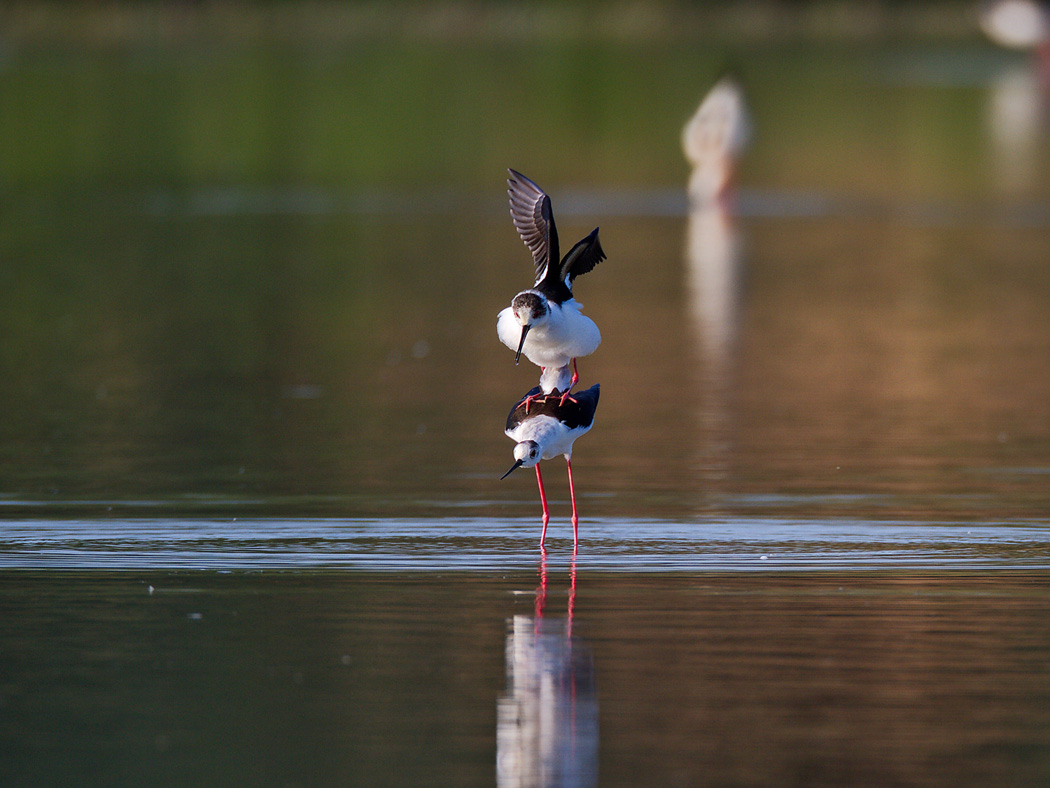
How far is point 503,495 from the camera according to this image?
11.9m

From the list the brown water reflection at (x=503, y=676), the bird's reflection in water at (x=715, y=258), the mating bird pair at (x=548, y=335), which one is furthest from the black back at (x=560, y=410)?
the bird's reflection in water at (x=715, y=258)

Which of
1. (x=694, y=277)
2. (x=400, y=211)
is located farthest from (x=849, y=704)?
(x=400, y=211)

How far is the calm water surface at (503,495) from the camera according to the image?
24.4 ft

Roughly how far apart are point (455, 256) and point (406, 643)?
1608 centimetres

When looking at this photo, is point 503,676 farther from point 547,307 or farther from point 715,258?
point 715,258

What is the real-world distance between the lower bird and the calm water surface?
434 mm

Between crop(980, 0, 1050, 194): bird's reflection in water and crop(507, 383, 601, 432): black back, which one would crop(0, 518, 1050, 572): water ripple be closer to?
crop(507, 383, 601, 432): black back

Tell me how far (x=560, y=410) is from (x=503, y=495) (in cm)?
171

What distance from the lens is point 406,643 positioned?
27.7 ft

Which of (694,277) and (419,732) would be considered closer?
(419,732)

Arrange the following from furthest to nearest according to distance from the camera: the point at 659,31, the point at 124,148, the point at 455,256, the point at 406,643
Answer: the point at 659,31 → the point at 124,148 → the point at 455,256 → the point at 406,643

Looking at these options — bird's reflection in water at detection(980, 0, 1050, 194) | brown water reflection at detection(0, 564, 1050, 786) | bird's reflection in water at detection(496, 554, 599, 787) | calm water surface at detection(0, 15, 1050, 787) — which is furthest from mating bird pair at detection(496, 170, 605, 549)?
bird's reflection in water at detection(980, 0, 1050, 194)

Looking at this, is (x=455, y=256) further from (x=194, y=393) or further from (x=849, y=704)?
(x=849, y=704)

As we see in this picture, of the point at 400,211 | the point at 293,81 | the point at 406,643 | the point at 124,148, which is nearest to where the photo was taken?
the point at 406,643
